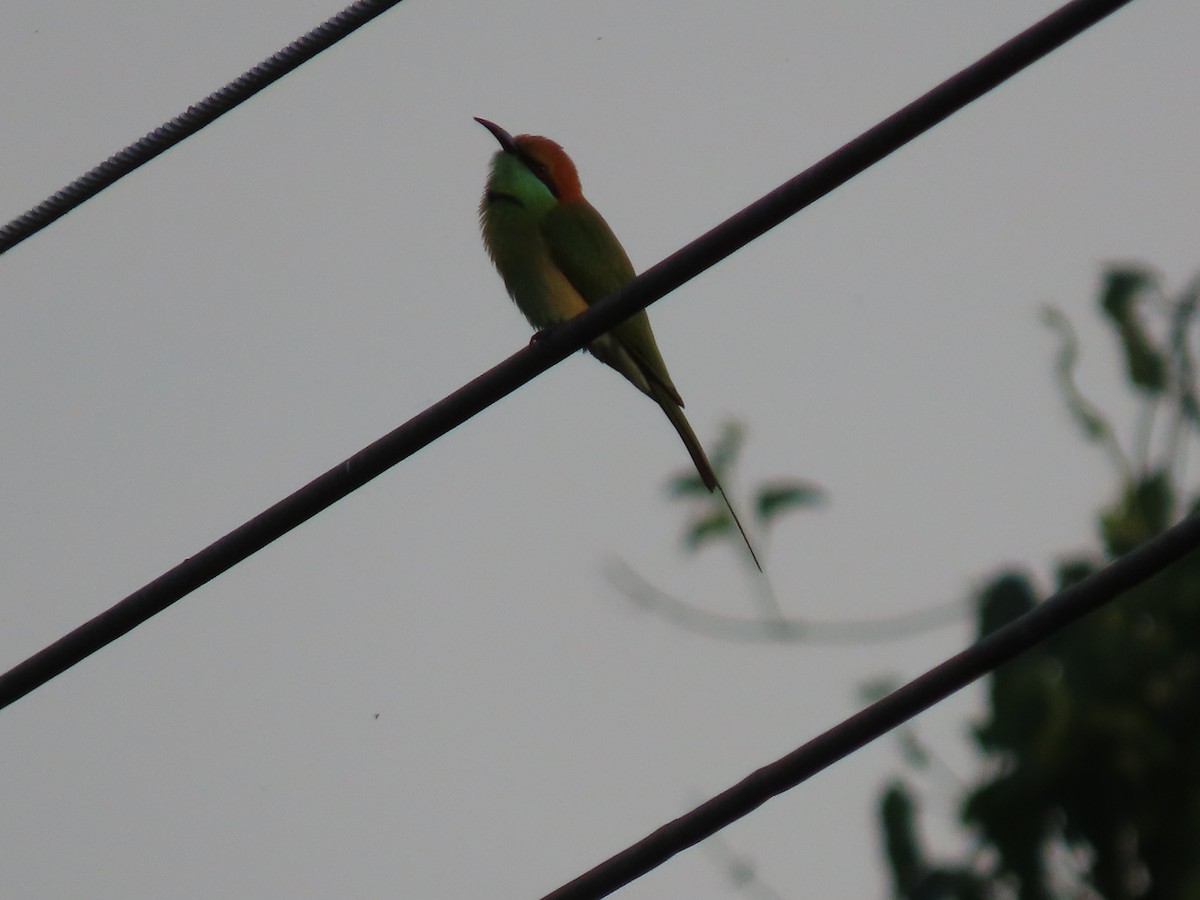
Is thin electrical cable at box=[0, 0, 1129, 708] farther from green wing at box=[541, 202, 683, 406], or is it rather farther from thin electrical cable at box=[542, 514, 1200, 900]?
green wing at box=[541, 202, 683, 406]

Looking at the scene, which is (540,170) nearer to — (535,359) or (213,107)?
(213,107)

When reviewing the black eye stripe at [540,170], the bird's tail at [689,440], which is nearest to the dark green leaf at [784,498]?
the bird's tail at [689,440]

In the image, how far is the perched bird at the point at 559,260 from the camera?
11.8 feet

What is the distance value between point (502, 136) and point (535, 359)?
259 centimetres

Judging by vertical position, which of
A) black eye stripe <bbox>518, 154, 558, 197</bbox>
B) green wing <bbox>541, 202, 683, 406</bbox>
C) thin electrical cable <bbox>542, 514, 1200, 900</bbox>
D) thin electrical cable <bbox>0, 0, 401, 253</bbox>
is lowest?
thin electrical cable <bbox>542, 514, 1200, 900</bbox>

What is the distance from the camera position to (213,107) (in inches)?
82.2

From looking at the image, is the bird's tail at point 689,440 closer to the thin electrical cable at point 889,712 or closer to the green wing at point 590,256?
the green wing at point 590,256

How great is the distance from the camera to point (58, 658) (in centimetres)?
176

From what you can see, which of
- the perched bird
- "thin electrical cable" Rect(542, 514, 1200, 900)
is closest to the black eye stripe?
the perched bird

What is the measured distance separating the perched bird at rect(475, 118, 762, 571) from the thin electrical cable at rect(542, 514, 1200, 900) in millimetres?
1811

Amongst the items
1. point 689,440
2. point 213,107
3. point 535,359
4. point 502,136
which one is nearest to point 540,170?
point 502,136

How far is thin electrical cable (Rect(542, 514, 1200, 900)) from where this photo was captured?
1.47 metres

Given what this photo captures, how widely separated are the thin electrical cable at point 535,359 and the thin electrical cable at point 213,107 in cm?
56

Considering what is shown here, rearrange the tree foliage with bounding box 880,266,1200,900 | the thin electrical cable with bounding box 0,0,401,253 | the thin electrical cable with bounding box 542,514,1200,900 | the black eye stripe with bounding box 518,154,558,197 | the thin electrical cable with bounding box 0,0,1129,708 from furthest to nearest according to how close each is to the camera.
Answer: the black eye stripe with bounding box 518,154,558,197 → the tree foliage with bounding box 880,266,1200,900 → the thin electrical cable with bounding box 0,0,401,253 → the thin electrical cable with bounding box 0,0,1129,708 → the thin electrical cable with bounding box 542,514,1200,900
